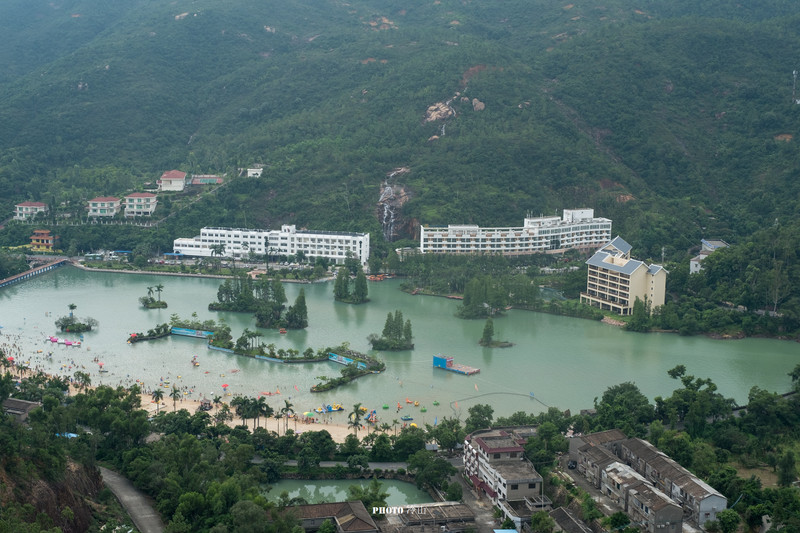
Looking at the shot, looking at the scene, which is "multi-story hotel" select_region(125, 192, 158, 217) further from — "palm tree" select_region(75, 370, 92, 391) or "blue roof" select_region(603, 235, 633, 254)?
"blue roof" select_region(603, 235, 633, 254)

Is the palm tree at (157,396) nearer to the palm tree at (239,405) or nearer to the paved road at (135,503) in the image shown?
the palm tree at (239,405)

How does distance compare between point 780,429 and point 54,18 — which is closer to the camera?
point 780,429

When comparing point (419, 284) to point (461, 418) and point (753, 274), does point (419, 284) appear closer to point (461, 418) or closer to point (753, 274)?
point (753, 274)

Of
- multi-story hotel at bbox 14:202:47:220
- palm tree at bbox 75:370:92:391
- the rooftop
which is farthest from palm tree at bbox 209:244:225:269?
the rooftop

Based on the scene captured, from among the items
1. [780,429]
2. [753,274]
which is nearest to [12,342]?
[780,429]

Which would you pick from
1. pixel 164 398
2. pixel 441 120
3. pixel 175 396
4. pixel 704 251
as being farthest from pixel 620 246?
pixel 175 396

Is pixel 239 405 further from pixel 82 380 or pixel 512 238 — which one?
pixel 512 238
